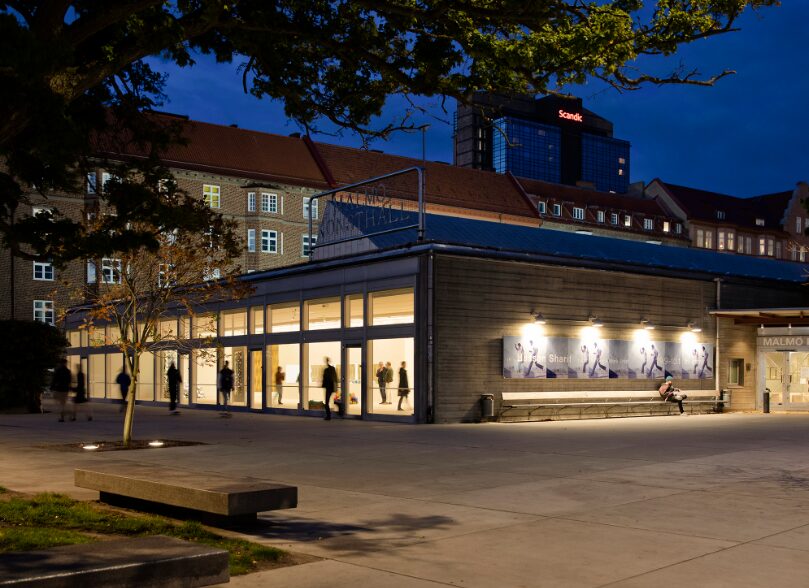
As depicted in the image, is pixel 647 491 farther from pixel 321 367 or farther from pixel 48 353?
pixel 48 353

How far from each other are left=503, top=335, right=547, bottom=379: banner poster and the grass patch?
1763cm

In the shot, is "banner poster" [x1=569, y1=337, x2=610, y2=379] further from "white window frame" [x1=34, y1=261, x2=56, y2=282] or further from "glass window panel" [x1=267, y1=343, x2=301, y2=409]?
"white window frame" [x1=34, y1=261, x2=56, y2=282]

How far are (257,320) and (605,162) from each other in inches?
6009

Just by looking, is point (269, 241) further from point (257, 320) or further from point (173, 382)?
point (173, 382)

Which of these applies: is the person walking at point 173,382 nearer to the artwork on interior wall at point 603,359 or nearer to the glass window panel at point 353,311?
the glass window panel at point 353,311

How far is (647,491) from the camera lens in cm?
1195

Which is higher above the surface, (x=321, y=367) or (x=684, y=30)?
(x=684, y=30)

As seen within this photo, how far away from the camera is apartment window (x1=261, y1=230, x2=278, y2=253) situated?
216 ft

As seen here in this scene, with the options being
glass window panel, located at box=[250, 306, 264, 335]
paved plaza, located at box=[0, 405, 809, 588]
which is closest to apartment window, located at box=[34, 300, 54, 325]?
glass window panel, located at box=[250, 306, 264, 335]

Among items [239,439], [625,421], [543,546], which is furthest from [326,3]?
[625,421]

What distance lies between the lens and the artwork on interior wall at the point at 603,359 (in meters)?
27.6

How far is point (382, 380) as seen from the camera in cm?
2747

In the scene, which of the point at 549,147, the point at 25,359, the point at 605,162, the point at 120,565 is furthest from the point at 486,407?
the point at 605,162

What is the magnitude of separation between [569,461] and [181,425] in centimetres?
1391
